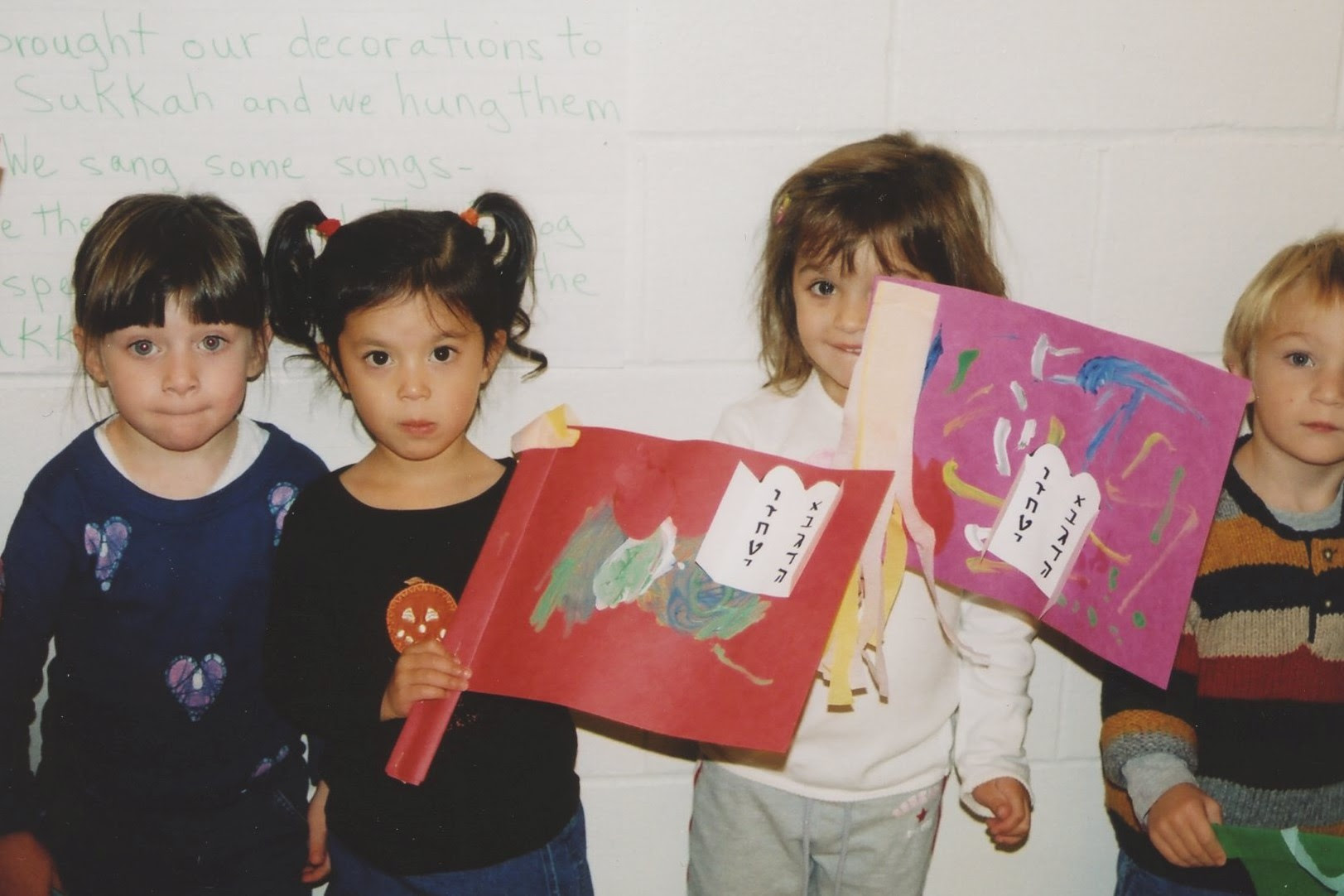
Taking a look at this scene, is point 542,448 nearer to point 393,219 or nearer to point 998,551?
point 393,219

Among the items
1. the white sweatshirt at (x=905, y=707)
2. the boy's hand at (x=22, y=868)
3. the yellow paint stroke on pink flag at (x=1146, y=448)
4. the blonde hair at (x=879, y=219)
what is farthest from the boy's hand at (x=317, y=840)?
the yellow paint stroke on pink flag at (x=1146, y=448)

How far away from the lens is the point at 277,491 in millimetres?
1277

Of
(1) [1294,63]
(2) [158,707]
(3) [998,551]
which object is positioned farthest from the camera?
(1) [1294,63]

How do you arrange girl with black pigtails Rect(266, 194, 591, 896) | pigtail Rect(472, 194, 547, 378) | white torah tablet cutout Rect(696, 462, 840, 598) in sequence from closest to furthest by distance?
1. white torah tablet cutout Rect(696, 462, 840, 598)
2. girl with black pigtails Rect(266, 194, 591, 896)
3. pigtail Rect(472, 194, 547, 378)

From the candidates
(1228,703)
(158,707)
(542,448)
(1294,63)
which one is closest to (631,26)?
(542,448)

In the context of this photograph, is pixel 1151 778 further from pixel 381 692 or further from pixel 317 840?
pixel 317 840

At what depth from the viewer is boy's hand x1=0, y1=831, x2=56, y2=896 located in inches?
48.3

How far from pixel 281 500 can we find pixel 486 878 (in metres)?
0.49

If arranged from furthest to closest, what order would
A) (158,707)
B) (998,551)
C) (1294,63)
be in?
(1294,63) < (158,707) < (998,551)

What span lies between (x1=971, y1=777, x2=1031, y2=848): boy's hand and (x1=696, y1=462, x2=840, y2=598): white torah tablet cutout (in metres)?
0.41

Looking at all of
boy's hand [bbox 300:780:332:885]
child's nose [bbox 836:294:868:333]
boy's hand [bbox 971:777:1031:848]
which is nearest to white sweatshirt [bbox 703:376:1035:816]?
boy's hand [bbox 971:777:1031:848]

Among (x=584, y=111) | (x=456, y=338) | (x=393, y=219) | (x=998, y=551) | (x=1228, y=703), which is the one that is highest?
(x=584, y=111)

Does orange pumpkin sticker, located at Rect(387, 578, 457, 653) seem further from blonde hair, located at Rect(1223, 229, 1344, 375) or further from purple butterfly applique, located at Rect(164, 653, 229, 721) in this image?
blonde hair, located at Rect(1223, 229, 1344, 375)

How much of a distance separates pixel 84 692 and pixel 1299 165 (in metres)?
1.62
